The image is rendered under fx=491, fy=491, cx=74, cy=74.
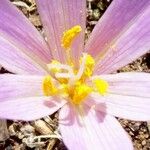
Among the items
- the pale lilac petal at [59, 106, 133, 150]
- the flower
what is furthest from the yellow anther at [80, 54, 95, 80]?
the pale lilac petal at [59, 106, 133, 150]

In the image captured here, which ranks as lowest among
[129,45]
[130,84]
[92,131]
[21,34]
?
[92,131]

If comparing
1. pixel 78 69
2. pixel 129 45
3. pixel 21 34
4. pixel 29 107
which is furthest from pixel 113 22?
pixel 29 107

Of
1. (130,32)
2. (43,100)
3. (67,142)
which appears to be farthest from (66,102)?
(130,32)

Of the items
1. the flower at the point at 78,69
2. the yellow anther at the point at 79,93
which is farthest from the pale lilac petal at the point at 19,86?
the yellow anther at the point at 79,93

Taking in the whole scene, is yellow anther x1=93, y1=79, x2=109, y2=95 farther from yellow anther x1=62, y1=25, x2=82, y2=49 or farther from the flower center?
yellow anther x1=62, y1=25, x2=82, y2=49

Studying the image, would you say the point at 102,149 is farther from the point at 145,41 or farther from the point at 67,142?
the point at 145,41

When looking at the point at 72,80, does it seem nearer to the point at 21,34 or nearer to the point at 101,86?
the point at 101,86
